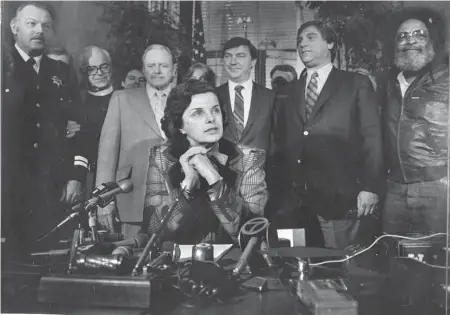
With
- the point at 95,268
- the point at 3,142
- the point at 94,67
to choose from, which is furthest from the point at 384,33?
the point at 3,142

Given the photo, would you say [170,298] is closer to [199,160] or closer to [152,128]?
[199,160]

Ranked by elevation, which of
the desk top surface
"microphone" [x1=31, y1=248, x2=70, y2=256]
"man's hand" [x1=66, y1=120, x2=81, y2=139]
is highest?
"man's hand" [x1=66, y1=120, x2=81, y2=139]

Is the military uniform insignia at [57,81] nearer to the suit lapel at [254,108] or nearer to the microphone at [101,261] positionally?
the microphone at [101,261]

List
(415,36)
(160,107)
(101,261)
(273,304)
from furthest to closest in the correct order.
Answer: (160,107) < (415,36) < (101,261) < (273,304)

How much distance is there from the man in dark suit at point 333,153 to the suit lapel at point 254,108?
0.21 metres

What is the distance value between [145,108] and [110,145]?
342 millimetres

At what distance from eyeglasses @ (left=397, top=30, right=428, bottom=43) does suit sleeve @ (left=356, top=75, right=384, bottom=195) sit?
0.34 m

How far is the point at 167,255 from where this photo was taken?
290 cm

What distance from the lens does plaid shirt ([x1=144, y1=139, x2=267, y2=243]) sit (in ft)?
9.96

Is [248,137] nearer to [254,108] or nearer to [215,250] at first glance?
[254,108]

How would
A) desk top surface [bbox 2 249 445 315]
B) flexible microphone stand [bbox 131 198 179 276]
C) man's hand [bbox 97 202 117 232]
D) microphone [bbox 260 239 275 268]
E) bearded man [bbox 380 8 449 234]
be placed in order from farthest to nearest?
man's hand [bbox 97 202 117 232], bearded man [bbox 380 8 449 234], microphone [bbox 260 239 275 268], flexible microphone stand [bbox 131 198 179 276], desk top surface [bbox 2 249 445 315]

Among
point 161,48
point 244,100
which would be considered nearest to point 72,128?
point 161,48

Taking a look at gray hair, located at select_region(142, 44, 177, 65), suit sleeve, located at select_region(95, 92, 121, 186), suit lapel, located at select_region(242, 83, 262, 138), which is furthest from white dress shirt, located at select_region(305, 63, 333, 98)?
suit sleeve, located at select_region(95, 92, 121, 186)

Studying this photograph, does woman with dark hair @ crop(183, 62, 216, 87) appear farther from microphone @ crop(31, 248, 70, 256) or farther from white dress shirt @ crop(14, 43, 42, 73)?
microphone @ crop(31, 248, 70, 256)
